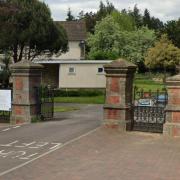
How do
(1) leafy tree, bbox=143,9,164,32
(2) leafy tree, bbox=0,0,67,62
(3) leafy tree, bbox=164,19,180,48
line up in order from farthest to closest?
(1) leafy tree, bbox=143,9,164,32, (3) leafy tree, bbox=164,19,180,48, (2) leafy tree, bbox=0,0,67,62

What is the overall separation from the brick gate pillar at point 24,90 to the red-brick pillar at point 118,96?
10.3ft

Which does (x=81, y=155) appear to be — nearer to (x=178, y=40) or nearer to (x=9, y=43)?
(x=9, y=43)

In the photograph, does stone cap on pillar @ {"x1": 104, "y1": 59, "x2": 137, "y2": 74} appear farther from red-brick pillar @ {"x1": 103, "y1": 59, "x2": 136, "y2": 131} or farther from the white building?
the white building

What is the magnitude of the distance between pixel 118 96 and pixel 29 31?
71.0 feet

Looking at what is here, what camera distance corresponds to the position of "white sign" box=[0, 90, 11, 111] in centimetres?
1972

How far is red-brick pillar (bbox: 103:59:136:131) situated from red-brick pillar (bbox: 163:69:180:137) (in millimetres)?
1352

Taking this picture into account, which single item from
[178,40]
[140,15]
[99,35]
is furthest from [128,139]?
[140,15]

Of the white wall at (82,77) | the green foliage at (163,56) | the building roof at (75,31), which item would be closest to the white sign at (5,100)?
the white wall at (82,77)

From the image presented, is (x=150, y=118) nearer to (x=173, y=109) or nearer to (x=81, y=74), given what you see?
(x=173, y=109)

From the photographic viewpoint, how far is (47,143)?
14477 millimetres

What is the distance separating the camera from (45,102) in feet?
65.4

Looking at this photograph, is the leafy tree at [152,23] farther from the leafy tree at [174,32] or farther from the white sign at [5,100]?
the white sign at [5,100]

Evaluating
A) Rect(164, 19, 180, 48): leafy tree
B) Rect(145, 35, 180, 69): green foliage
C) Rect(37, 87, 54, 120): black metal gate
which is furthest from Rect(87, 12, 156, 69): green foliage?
Rect(37, 87, 54, 120): black metal gate

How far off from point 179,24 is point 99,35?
1635 centimetres
